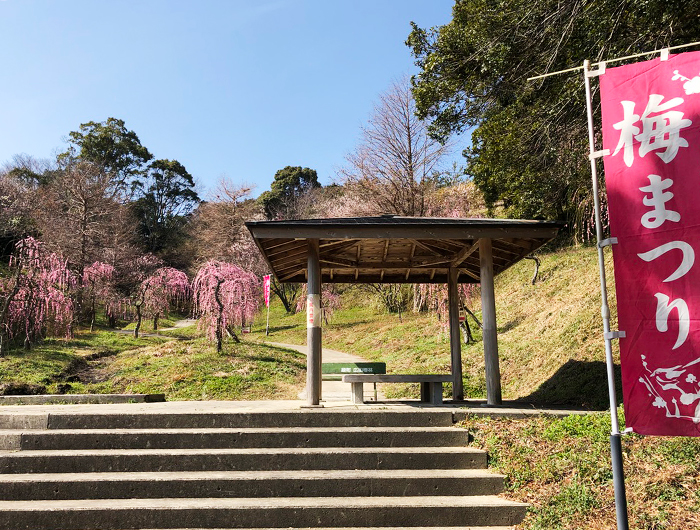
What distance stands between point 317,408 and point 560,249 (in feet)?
60.6

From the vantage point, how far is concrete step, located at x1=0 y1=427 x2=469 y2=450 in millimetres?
5980

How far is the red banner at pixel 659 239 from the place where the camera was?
3.57 meters

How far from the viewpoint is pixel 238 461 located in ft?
18.6

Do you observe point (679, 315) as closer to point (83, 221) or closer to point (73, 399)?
point (73, 399)

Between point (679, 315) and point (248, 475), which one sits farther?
point (248, 475)

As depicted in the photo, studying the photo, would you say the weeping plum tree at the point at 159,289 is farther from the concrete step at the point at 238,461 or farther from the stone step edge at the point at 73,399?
the concrete step at the point at 238,461

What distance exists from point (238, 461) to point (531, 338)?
11.3 meters

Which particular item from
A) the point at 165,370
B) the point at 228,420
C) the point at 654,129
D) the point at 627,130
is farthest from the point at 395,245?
the point at 165,370

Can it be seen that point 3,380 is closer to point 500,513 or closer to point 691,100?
point 500,513

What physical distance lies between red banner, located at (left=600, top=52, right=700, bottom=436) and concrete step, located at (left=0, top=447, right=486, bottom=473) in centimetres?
239

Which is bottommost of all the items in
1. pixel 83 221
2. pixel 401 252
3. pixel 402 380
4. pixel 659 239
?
pixel 402 380

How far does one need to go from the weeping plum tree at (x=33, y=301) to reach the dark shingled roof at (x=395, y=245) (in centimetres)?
1147

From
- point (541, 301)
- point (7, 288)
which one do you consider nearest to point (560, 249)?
point (541, 301)

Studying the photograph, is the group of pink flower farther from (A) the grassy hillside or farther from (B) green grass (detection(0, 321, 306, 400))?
(A) the grassy hillside
